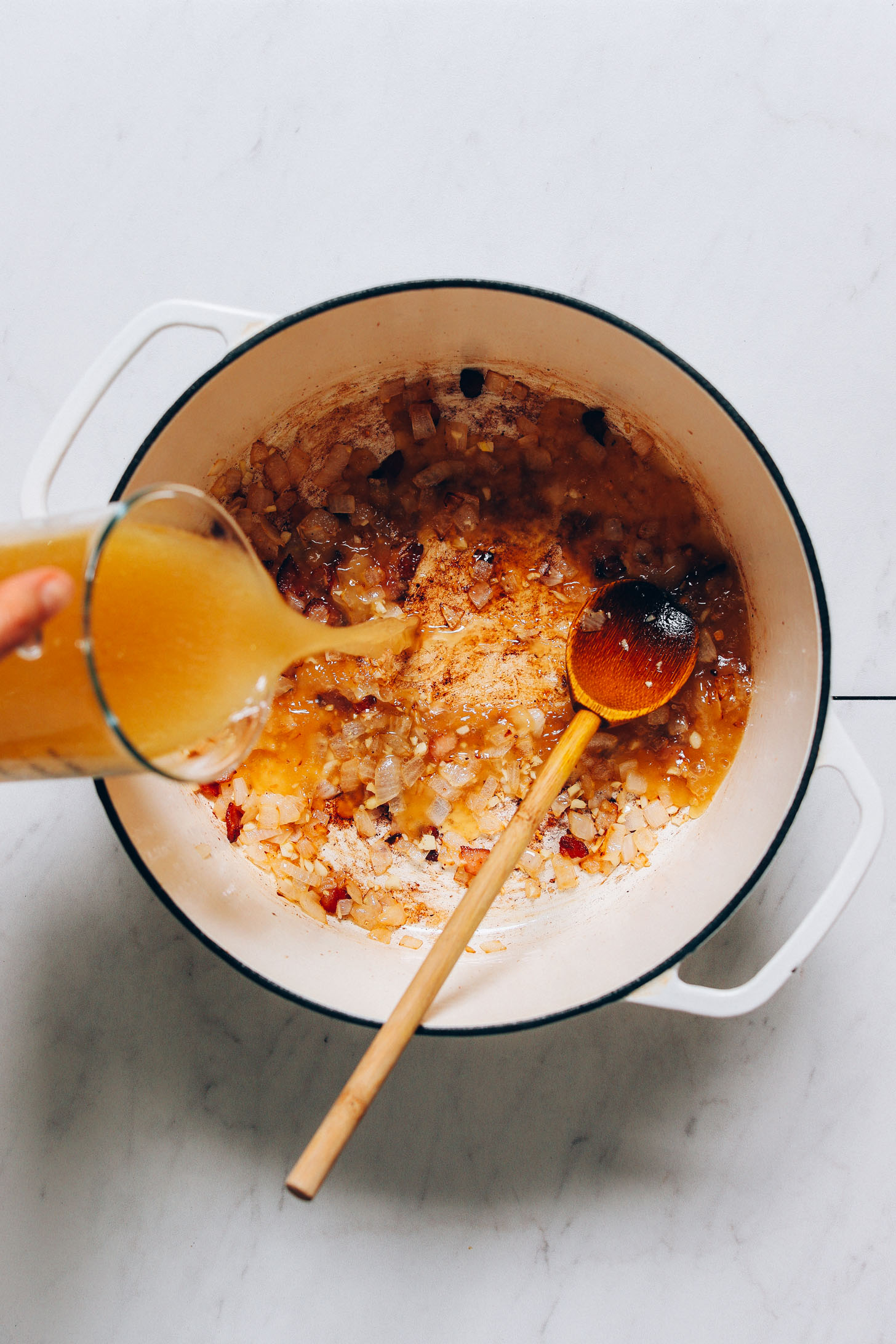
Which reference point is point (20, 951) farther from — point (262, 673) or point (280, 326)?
point (280, 326)

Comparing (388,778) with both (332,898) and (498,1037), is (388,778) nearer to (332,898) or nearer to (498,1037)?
(332,898)

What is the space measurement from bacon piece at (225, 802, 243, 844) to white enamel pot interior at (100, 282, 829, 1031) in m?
0.02

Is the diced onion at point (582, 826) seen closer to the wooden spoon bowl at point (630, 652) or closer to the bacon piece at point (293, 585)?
the wooden spoon bowl at point (630, 652)

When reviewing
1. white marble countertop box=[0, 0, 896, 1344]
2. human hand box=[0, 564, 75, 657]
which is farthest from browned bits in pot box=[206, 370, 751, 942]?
human hand box=[0, 564, 75, 657]

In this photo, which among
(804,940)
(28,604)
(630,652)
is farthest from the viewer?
(630,652)

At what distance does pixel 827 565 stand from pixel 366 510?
0.58 m

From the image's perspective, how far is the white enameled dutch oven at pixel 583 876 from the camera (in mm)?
861

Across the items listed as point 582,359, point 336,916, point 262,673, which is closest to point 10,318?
point 262,673

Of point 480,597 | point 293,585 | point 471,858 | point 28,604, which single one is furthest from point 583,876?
point 28,604

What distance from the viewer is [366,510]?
1143 mm

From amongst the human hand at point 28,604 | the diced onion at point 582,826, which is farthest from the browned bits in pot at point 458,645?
the human hand at point 28,604

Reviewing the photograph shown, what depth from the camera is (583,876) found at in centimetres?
109

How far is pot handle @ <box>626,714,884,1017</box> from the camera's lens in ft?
2.79

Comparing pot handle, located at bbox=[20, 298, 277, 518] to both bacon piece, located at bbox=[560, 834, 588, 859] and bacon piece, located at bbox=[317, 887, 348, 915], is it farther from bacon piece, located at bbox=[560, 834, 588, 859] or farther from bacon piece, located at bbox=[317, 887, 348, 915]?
bacon piece, located at bbox=[560, 834, 588, 859]
